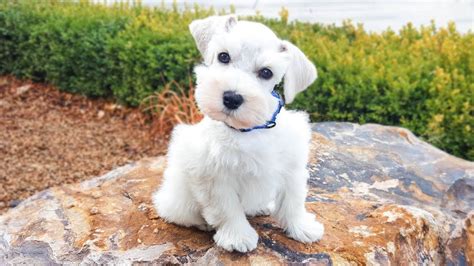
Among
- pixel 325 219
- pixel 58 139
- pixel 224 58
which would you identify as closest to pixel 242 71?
pixel 224 58

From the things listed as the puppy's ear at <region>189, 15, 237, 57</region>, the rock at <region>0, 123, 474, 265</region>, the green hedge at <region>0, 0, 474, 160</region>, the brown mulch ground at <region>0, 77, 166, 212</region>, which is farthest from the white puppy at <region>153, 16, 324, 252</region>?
the brown mulch ground at <region>0, 77, 166, 212</region>

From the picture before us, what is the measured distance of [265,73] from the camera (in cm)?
242

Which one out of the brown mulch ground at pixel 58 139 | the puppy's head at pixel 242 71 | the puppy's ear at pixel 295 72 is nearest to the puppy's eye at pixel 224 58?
the puppy's head at pixel 242 71

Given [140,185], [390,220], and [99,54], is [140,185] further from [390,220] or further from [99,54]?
A: [99,54]

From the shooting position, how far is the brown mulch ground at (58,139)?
5539mm

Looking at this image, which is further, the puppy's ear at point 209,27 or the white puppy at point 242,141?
the puppy's ear at point 209,27

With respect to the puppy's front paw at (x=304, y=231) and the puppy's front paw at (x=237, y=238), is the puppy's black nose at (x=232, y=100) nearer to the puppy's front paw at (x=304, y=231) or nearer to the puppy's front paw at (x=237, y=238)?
the puppy's front paw at (x=237, y=238)

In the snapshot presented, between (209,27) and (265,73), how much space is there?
0.33 meters

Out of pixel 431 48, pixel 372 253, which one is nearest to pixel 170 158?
pixel 372 253

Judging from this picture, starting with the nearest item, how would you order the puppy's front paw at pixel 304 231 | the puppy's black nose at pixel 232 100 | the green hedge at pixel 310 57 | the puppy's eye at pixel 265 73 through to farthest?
1. the puppy's black nose at pixel 232 100
2. the puppy's eye at pixel 265 73
3. the puppy's front paw at pixel 304 231
4. the green hedge at pixel 310 57

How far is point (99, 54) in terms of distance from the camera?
6773 millimetres

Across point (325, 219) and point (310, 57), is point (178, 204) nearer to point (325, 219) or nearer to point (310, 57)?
point (325, 219)

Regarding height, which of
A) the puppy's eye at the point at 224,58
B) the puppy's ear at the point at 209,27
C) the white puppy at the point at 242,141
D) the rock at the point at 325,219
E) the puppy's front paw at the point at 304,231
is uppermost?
the puppy's ear at the point at 209,27

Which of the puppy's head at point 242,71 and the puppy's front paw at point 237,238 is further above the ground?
the puppy's head at point 242,71
